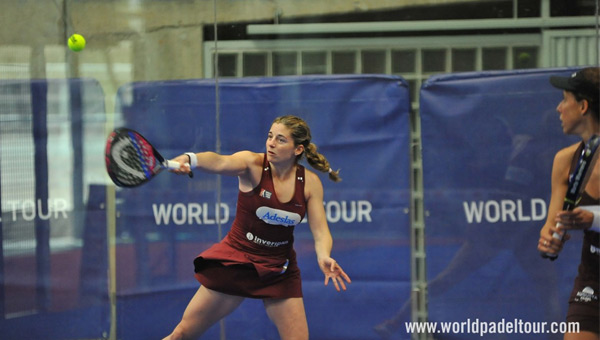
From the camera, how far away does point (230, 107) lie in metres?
6.59

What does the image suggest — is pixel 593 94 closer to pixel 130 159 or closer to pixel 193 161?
pixel 193 161

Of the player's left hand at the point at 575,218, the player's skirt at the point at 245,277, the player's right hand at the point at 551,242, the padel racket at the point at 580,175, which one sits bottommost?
the player's skirt at the point at 245,277

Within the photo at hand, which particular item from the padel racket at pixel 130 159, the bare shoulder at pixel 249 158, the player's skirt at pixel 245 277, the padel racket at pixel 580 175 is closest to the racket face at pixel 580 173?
the padel racket at pixel 580 175

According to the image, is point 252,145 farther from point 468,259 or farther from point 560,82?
point 560,82

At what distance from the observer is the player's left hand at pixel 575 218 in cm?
479

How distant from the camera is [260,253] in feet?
17.3

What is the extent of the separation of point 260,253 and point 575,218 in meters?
1.78

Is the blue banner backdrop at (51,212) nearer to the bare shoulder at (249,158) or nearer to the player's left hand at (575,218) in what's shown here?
the bare shoulder at (249,158)

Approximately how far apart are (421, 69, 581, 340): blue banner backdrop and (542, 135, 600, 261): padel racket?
130 centimetres

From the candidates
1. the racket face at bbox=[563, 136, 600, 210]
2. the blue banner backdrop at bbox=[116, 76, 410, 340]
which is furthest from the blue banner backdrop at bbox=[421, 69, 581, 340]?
the racket face at bbox=[563, 136, 600, 210]

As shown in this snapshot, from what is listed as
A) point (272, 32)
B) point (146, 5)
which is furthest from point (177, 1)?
point (272, 32)

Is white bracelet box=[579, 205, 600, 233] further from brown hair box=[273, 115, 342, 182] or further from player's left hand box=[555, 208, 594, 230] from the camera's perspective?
brown hair box=[273, 115, 342, 182]

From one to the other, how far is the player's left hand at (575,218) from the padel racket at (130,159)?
216cm

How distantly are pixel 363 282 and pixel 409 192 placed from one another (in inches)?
28.6
